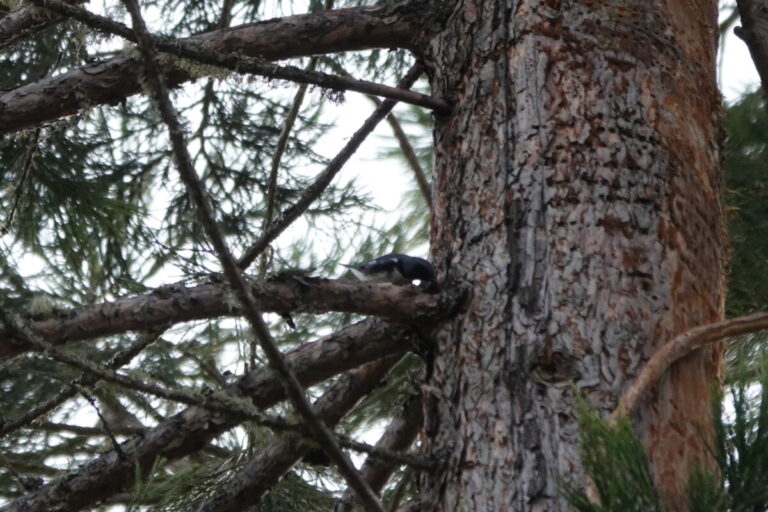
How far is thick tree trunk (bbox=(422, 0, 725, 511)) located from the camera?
1654 mm

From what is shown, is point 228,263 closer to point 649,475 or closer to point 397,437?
point 649,475

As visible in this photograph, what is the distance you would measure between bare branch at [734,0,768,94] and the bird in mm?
726

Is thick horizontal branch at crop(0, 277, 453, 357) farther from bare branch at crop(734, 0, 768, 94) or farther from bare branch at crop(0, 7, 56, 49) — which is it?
bare branch at crop(734, 0, 768, 94)

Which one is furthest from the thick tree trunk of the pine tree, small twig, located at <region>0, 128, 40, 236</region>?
small twig, located at <region>0, 128, 40, 236</region>

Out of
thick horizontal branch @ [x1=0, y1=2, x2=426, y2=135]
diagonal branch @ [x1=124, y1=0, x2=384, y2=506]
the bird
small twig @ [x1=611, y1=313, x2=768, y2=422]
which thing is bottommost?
small twig @ [x1=611, y1=313, x2=768, y2=422]

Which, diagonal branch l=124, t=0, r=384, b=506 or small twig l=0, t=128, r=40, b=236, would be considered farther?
→ small twig l=0, t=128, r=40, b=236

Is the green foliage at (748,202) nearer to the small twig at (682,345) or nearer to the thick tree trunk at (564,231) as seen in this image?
the thick tree trunk at (564,231)

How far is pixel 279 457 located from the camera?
6.64 ft

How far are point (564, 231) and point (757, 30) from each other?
57 centimetres

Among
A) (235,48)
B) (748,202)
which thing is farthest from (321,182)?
(748,202)

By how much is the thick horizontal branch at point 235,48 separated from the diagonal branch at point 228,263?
61 cm

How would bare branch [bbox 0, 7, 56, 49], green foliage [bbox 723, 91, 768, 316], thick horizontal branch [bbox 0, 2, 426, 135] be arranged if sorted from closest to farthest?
thick horizontal branch [bbox 0, 2, 426, 135]
bare branch [bbox 0, 7, 56, 49]
green foliage [bbox 723, 91, 768, 316]

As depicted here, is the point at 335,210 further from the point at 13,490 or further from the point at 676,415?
the point at 676,415

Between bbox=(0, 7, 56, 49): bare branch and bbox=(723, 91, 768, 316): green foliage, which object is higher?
bbox=(0, 7, 56, 49): bare branch
